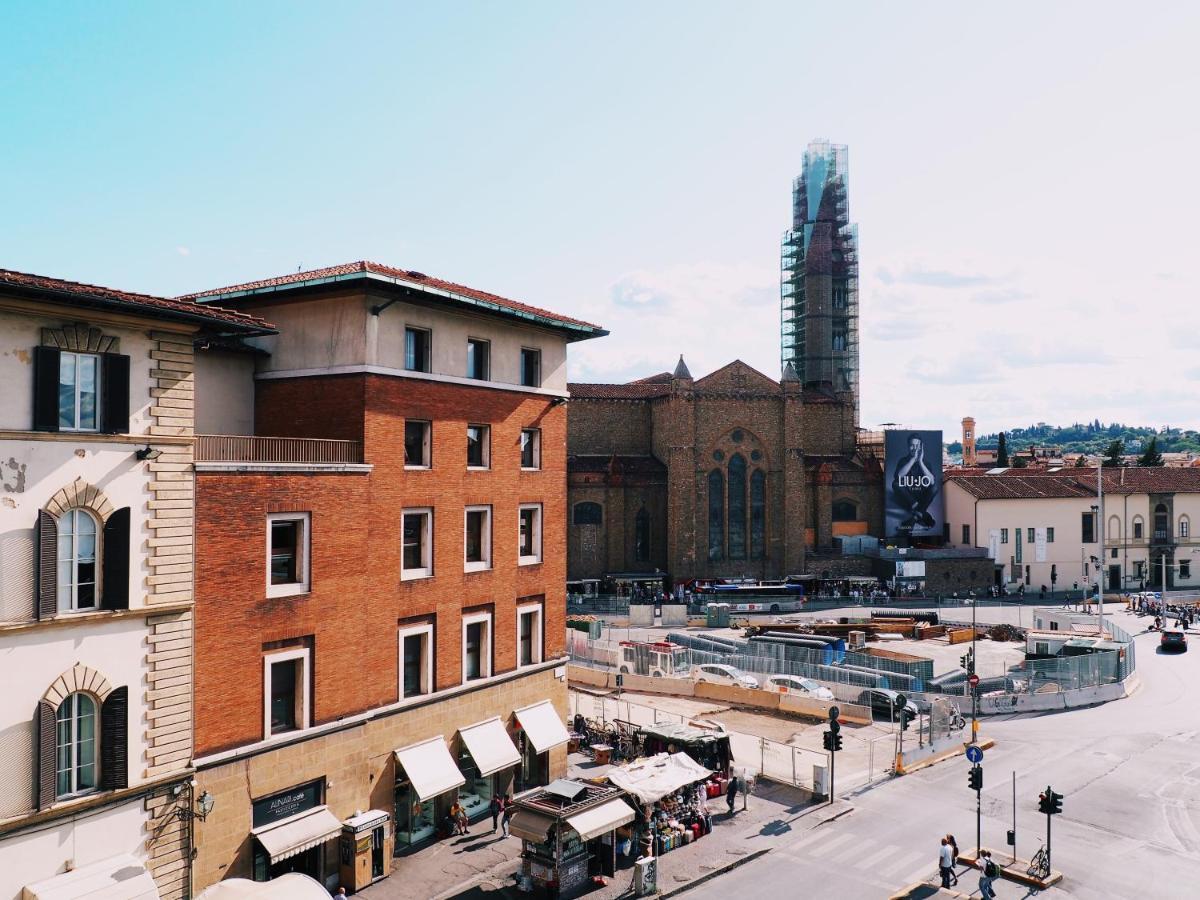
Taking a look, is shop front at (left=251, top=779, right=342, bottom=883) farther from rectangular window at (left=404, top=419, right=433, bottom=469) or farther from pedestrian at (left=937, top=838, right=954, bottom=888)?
pedestrian at (left=937, top=838, right=954, bottom=888)

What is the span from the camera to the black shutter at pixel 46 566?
16.0 meters

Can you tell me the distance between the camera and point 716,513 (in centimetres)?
7612

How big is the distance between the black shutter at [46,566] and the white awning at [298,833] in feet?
21.7

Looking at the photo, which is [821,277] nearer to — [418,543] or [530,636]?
[530,636]

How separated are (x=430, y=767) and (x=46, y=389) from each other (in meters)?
12.7

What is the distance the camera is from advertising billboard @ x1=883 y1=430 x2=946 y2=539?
79.2 metres

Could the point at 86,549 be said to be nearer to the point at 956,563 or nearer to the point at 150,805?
the point at 150,805

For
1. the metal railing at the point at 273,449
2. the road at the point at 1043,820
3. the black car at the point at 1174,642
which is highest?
the metal railing at the point at 273,449

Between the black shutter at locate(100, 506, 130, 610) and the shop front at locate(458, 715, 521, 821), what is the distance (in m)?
10.5

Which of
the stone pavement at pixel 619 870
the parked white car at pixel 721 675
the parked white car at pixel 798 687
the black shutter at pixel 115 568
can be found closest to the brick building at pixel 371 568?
the stone pavement at pixel 619 870

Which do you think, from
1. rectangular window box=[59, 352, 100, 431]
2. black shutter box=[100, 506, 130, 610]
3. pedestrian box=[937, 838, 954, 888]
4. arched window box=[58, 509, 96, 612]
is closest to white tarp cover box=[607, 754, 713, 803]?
pedestrian box=[937, 838, 954, 888]

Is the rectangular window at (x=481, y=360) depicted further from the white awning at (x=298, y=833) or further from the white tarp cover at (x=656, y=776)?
the white awning at (x=298, y=833)

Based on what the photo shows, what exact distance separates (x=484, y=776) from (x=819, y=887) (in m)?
9.00

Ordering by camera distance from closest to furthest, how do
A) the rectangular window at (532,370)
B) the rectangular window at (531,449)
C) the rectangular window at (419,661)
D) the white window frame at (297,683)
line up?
the white window frame at (297,683)
the rectangular window at (419,661)
the rectangular window at (532,370)
the rectangular window at (531,449)
